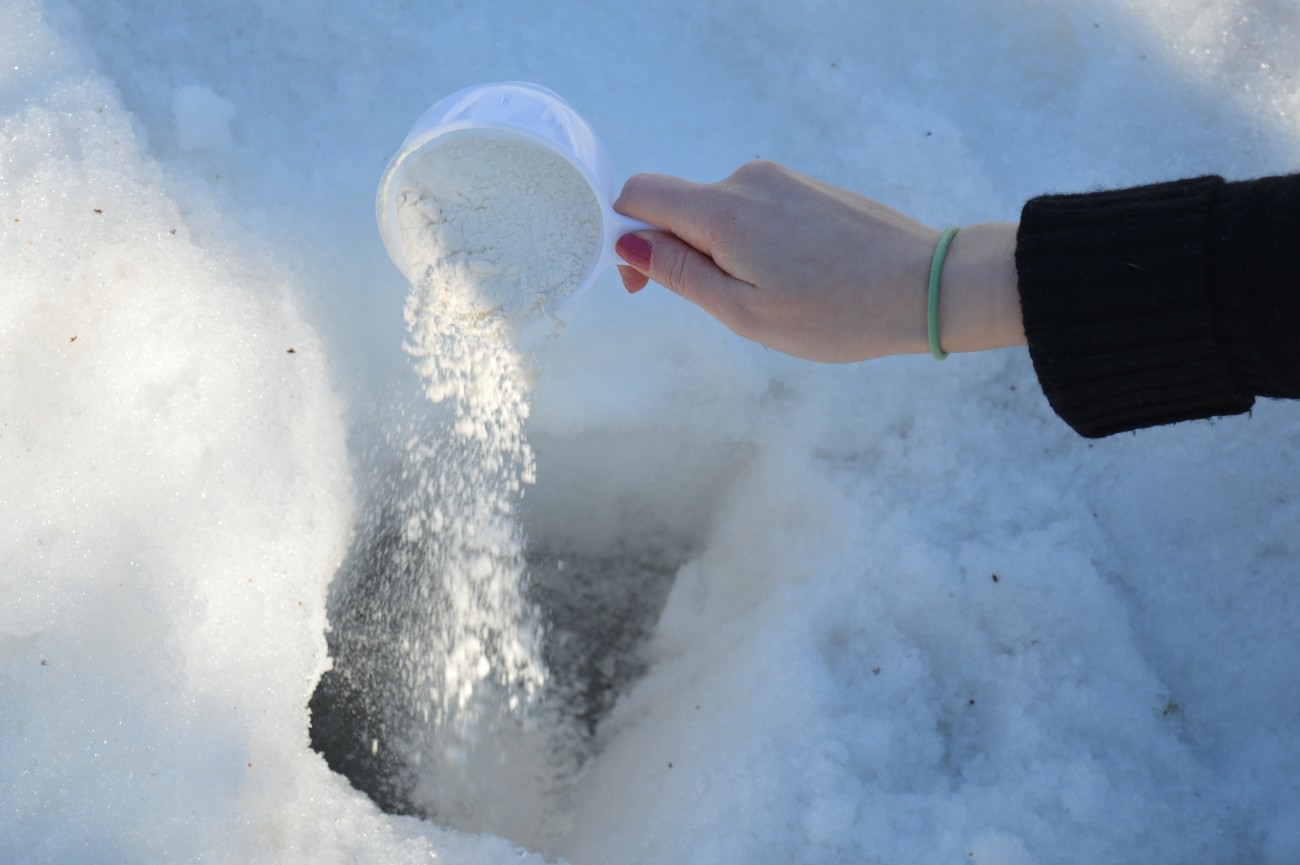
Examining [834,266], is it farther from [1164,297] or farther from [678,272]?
[1164,297]

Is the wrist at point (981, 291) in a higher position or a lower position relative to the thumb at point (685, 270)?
higher

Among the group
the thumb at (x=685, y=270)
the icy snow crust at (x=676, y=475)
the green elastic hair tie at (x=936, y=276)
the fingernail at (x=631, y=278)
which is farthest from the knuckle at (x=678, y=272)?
the icy snow crust at (x=676, y=475)

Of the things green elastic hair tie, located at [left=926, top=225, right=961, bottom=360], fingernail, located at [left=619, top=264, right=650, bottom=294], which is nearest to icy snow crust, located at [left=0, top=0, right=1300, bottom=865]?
fingernail, located at [left=619, top=264, right=650, bottom=294]

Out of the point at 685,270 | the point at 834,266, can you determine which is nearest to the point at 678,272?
the point at 685,270

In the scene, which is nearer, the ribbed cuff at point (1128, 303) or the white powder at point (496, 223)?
the ribbed cuff at point (1128, 303)

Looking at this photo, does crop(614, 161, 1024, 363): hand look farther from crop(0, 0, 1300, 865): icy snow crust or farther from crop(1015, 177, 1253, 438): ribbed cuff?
crop(0, 0, 1300, 865): icy snow crust

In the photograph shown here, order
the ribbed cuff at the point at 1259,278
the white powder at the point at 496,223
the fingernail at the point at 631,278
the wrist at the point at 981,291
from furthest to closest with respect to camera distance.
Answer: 1. the fingernail at the point at 631,278
2. the white powder at the point at 496,223
3. the wrist at the point at 981,291
4. the ribbed cuff at the point at 1259,278

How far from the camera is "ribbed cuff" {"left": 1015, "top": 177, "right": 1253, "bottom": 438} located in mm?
857

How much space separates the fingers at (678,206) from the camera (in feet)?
3.18

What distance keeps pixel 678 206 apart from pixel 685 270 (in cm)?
6

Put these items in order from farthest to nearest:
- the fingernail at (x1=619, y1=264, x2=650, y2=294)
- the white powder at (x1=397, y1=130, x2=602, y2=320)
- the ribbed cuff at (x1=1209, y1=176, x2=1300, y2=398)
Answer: the fingernail at (x1=619, y1=264, x2=650, y2=294)
the white powder at (x1=397, y1=130, x2=602, y2=320)
the ribbed cuff at (x1=1209, y1=176, x2=1300, y2=398)

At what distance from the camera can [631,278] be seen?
1.16 m

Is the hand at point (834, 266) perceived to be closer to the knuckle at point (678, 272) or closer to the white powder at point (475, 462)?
the knuckle at point (678, 272)

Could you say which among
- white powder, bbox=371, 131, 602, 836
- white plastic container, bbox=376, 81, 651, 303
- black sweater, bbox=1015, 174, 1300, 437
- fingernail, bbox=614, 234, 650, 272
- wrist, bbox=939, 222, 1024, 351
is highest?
black sweater, bbox=1015, 174, 1300, 437
